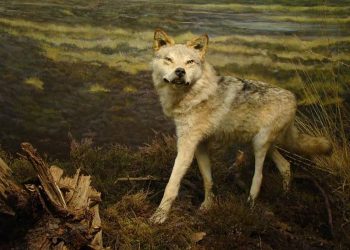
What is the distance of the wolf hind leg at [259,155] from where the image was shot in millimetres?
5172

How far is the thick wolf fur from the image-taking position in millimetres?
4871

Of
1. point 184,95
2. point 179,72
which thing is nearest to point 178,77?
point 179,72

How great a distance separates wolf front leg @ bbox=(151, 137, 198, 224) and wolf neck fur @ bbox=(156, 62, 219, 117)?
295mm

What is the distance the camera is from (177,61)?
4.83 meters

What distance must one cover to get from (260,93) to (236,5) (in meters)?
2.06

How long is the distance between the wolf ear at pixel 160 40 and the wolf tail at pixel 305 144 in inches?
61.2

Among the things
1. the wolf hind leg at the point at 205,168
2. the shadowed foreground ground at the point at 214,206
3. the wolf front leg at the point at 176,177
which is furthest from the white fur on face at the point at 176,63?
the shadowed foreground ground at the point at 214,206

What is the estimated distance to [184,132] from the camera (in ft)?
16.3

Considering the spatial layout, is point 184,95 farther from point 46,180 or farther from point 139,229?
point 46,180

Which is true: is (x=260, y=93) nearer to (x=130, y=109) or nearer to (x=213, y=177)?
(x=213, y=177)

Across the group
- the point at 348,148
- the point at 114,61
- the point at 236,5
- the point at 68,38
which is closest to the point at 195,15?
the point at 236,5

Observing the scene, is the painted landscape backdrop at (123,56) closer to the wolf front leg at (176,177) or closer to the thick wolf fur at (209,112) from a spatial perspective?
the thick wolf fur at (209,112)

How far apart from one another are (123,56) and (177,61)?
200cm

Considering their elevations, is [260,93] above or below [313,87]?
above
